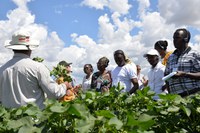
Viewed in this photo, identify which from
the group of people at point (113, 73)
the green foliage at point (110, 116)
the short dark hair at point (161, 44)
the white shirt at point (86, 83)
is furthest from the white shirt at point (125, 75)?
the green foliage at point (110, 116)

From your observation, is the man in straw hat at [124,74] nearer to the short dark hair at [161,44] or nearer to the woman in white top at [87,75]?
the short dark hair at [161,44]

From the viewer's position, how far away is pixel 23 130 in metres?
1.53

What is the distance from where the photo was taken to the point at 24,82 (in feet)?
11.3

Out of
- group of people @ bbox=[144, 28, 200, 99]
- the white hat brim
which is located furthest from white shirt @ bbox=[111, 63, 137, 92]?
the white hat brim

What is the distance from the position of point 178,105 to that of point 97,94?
755 mm

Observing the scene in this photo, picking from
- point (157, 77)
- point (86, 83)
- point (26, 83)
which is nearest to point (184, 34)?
point (157, 77)

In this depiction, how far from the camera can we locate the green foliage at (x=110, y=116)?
144 cm

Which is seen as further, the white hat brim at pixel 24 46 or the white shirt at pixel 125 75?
the white shirt at pixel 125 75

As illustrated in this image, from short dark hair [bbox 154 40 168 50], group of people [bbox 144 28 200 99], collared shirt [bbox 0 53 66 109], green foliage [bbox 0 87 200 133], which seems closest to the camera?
green foliage [bbox 0 87 200 133]

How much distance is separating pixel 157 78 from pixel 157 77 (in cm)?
2

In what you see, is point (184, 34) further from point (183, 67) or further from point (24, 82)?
point (24, 82)

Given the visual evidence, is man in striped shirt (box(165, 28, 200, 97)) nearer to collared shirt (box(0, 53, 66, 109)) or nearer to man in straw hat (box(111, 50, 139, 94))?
collared shirt (box(0, 53, 66, 109))

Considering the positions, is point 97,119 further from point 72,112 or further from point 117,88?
point 117,88

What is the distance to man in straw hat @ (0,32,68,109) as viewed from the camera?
3418 mm
